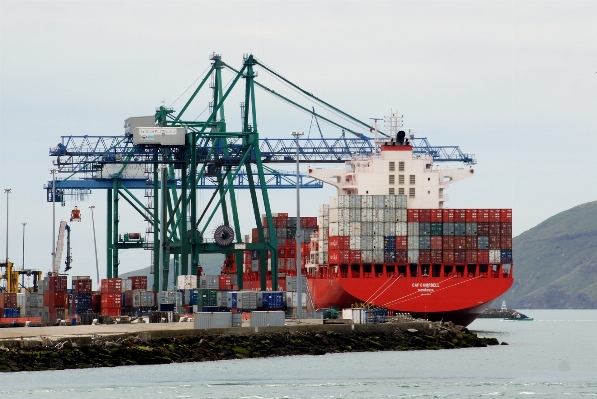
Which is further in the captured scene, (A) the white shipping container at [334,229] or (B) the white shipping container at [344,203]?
(A) the white shipping container at [334,229]

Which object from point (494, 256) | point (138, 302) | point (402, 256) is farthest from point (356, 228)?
point (138, 302)

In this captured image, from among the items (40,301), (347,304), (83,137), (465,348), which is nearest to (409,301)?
(347,304)

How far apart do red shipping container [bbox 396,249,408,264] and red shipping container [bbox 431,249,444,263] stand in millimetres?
1643

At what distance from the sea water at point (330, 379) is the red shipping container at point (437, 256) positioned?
21.2m

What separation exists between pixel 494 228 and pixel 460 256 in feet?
8.86

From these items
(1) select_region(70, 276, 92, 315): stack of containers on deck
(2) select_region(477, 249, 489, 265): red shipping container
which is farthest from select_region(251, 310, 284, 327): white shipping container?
(1) select_region(70, 276, 92, 315): stack of containers on deck

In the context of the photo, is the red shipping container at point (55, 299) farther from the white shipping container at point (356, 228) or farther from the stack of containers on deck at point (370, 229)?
the white shipping container at point (356, 228)

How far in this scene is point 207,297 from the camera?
7906cm

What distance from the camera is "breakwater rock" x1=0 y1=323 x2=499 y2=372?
161 feet

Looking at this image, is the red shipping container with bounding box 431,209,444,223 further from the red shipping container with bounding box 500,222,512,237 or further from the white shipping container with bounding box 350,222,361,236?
the white shipping container with bounding box 350,222,361,236

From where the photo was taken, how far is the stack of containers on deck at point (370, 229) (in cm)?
8025

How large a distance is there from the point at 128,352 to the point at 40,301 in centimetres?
Answer: 2938

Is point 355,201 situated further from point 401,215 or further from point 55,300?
point 55,300

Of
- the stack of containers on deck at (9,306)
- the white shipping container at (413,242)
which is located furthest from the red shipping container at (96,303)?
the white shipping container at (413,242)
